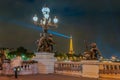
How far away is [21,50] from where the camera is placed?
84.1 m

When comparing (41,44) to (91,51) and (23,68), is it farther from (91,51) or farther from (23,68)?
(91,51)

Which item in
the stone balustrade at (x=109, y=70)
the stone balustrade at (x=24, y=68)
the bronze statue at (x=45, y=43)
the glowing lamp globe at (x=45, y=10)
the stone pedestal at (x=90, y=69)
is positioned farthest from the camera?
the glowing lamp globe at (x=45, y=10)

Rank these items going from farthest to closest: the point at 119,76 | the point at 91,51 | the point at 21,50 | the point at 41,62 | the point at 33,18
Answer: the point at 21,50 → the point at 33,18 → the point at 41,62 → the point at 91,51 → the point at 119,76

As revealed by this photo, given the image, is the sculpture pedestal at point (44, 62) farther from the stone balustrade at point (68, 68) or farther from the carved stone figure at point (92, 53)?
the carved stone figure at point (92, 53)

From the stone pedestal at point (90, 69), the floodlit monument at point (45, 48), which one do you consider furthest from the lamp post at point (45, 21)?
the stone pedestal at point (90, 69)

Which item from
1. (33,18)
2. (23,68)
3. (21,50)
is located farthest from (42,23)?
(21,50)

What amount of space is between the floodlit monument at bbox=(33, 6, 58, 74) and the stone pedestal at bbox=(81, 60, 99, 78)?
3.79 m

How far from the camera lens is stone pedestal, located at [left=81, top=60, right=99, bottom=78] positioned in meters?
16.2

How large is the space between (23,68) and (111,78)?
20.9ft

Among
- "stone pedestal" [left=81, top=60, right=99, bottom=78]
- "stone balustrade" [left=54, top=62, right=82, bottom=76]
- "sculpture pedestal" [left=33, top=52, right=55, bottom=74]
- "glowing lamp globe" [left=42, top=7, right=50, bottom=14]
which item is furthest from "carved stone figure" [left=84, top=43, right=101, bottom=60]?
"glowing lamp globe" [left=42, top=7, right=50, bottom=14]

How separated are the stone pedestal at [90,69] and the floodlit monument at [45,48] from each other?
12.4 feet

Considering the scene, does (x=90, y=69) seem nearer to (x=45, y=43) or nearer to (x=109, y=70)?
(x=109, y=70)

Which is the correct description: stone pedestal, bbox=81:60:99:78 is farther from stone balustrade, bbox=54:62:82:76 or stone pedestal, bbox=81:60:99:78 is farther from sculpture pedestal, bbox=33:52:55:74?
sculpture pedestal, bbox=33:52:55:74

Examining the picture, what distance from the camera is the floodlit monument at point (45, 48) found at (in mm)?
20125
